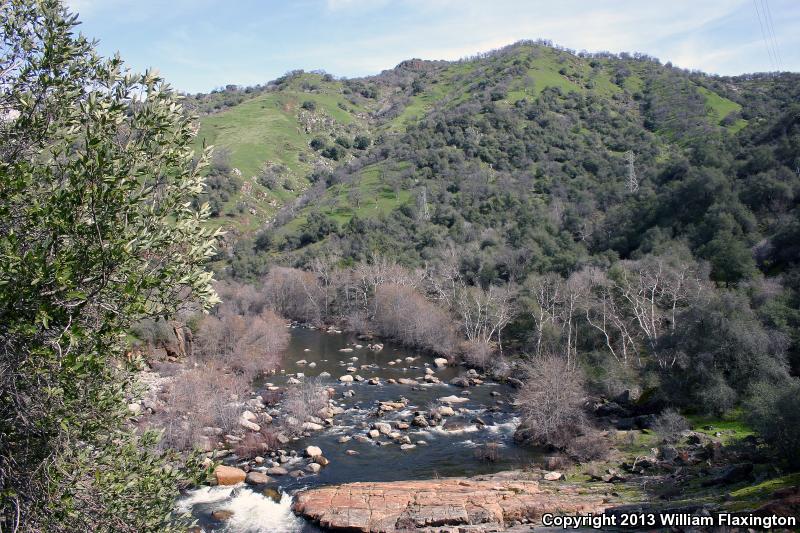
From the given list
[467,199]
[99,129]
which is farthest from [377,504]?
[467,199]

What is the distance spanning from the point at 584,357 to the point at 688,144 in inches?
2981

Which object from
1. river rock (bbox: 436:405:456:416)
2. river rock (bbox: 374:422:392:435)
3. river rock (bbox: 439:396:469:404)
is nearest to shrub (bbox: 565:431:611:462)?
river rock (bbox: 436:405:456:416)

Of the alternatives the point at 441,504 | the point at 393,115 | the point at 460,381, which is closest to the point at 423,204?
the point at 460,381

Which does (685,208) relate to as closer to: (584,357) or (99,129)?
(584,357)

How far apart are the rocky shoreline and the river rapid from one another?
53.9 inches

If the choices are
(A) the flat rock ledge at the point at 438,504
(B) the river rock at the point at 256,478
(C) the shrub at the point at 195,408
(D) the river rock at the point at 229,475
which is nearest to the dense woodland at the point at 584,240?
(A) the flat rock ledge at the point at 438,504

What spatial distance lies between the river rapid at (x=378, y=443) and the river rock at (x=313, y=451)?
1.50ft

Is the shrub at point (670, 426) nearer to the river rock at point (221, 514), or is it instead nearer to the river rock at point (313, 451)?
the river rock at point (313, 451)

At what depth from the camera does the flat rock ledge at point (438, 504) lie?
2080 centimetres

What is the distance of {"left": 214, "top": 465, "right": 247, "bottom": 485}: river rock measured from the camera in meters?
25.2

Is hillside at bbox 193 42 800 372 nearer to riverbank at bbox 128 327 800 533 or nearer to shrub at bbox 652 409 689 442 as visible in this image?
shrub at bbox 652 409 689 442

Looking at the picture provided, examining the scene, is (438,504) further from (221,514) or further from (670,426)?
(670,426)

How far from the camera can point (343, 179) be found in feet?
372

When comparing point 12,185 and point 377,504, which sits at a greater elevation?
point 12,185
